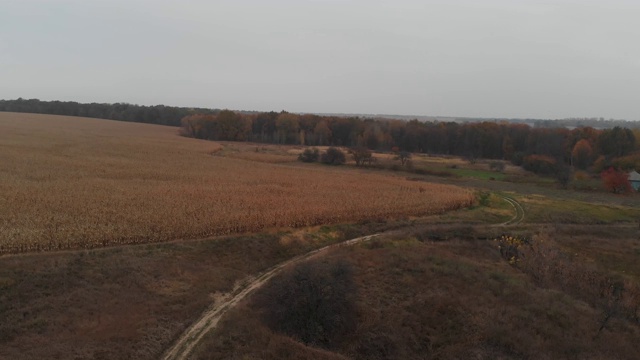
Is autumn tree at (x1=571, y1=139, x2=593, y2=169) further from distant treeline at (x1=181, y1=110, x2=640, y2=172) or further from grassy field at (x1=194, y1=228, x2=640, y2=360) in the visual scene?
grassy field at (x1=194, y1=228, x2=640, y2=360)

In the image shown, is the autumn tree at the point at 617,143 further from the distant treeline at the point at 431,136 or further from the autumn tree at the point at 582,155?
the autumn tree at the point at 582,155

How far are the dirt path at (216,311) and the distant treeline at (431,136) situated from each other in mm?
62591

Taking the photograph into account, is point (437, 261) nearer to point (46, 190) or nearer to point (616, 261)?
point (616, 261)

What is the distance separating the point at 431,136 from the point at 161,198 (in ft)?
251

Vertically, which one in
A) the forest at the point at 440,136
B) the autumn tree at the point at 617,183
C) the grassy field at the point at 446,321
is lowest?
the grassy field at the point at 446,321

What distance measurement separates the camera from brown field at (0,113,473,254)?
21969 millimetres

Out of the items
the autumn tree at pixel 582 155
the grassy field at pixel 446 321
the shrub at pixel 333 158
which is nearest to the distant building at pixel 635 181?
the autumn tree at pixel 582 155

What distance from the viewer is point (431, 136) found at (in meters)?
95.4

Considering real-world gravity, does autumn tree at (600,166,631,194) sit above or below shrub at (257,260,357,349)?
above

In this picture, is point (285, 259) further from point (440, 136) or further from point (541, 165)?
point (440, 136)

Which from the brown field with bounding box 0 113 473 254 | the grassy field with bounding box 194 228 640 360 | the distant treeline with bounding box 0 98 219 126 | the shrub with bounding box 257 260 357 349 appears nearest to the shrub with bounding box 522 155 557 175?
the brown field with bounding box 0 113 473 254

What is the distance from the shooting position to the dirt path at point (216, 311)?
13734 mm

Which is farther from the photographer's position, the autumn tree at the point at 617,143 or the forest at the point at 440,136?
the forest at the point at 440,136

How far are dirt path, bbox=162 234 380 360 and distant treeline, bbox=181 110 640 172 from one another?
205 ft
